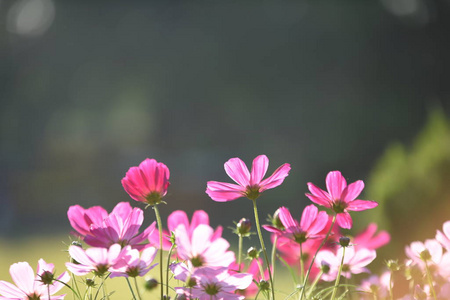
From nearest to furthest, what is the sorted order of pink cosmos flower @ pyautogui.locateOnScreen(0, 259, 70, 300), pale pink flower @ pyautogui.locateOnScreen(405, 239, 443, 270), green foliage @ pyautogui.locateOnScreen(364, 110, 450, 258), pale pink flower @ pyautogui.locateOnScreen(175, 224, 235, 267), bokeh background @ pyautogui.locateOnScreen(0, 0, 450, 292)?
pale pink flower @ pyautogui.locateOnScreen(175, 224, 235, 267), pink cosmos flower @ pyautogui.locateOnScreen(0, 259, 70, 300), pale pink flower @ pyautogui.locateOnScreen(405, 239, 443, 270), green foliage @ pyautogui.locateOnScreen(364, 110, 450, 258), bokeh background @ pyautogui.locateOnScreen(0, 0, 450, 292)

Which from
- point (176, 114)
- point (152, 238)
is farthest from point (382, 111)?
point (152, 238)

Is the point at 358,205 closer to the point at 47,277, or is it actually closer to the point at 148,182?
the point at 148,182

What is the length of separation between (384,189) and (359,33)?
551 inches

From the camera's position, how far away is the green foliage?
81.8 inches

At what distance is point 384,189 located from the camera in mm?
2186

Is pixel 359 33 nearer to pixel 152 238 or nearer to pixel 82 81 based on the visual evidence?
pixel 82 81

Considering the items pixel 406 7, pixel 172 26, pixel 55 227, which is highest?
pixel 172 26

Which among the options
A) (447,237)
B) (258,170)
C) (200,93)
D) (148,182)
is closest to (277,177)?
(258,170)

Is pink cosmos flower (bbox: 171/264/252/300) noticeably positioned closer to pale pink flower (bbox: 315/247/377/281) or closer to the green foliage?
pale pink flower (bbox: 315/247/377/281)

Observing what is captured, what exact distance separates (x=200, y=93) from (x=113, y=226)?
16.1 metres

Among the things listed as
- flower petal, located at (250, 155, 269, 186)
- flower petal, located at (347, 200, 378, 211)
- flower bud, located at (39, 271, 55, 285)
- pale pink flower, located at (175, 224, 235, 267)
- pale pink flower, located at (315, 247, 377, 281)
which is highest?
flower petal, located at (250, 155, 269, 186)

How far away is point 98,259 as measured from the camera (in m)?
0.56

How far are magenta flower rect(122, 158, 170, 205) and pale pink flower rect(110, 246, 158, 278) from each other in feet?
0.23

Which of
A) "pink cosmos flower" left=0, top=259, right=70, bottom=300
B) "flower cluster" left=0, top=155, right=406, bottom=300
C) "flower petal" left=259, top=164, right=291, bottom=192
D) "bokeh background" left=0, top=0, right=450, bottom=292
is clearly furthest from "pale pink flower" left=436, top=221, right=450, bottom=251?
"bokeh background" left=0, top=0, right=450, bottom=292
